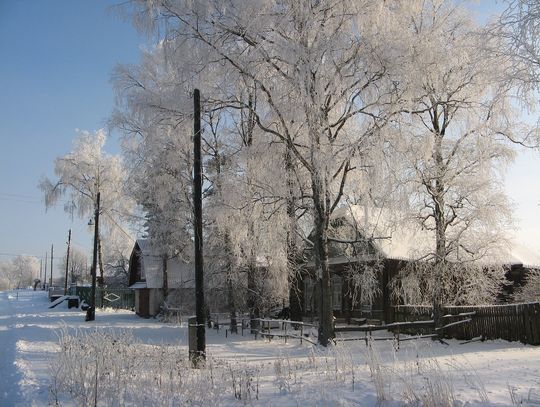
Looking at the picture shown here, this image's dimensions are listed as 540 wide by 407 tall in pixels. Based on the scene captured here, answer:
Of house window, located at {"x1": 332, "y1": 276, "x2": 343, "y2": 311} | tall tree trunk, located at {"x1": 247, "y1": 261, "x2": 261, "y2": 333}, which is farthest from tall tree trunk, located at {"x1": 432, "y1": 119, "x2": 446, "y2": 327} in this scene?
house window, located at {"x1": 332, "y1": 276, "x2": 343, "y2": 311}

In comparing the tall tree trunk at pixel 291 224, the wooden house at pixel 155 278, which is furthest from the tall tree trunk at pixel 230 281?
the wooden house at pixel 155 278

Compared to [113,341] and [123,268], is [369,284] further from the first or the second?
[123,268]

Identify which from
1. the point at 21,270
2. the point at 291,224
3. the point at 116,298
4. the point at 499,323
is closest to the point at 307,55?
the point at 291,224

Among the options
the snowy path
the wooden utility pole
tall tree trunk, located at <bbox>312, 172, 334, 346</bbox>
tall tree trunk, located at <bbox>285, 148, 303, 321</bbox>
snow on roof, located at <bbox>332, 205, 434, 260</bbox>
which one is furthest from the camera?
snow on roof, located at <bbox>332, 205, 434, 260</bbox>

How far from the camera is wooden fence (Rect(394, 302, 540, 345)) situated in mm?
16547

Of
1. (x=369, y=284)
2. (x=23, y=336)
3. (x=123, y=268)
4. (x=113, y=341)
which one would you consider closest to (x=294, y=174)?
(x=369, y=284)

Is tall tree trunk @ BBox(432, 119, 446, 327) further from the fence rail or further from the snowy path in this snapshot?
the fence rail

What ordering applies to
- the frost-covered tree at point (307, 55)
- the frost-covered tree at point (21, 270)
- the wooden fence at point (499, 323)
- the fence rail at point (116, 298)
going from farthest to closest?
the frost-covered tree at point (21, 270) < the fence rail at point (116, 298) < the wooden fence at point (499, 323) < the frost-covered tree at point (307, 55)

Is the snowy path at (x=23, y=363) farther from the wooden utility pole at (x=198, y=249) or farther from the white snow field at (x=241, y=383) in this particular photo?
the wooden utility pole at (x=198, y=249)

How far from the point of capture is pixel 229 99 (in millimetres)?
15367

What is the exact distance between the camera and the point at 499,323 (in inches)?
698

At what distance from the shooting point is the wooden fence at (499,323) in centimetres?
1655

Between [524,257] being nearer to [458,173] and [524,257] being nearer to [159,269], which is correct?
[458,173]

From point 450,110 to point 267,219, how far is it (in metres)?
8.01
